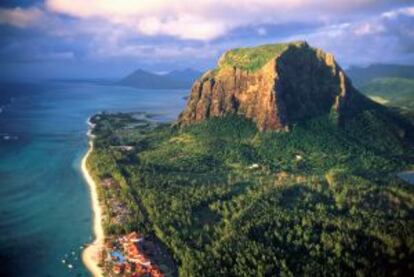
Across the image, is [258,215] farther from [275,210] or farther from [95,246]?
[95,246]

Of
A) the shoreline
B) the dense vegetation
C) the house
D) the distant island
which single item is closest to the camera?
the dense vegetation

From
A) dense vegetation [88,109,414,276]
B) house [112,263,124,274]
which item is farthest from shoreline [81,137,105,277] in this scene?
dense vegetation [88,109,414,276]

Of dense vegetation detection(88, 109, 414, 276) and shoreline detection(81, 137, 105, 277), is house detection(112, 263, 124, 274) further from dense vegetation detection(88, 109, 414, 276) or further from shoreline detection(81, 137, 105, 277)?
dense vegetation detection(88, 109, 414, 276)

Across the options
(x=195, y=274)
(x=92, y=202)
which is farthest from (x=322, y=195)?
(x=92, y=202)

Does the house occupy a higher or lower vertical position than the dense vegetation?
lower

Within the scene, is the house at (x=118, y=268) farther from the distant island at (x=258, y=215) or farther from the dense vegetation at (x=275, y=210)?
the dense vegetation at (x=275, y=210)

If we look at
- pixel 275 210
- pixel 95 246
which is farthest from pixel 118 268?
pixel 275 210

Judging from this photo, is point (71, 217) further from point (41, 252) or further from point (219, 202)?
point (219, 202)

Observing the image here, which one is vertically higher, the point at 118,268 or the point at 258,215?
the point at 258,215

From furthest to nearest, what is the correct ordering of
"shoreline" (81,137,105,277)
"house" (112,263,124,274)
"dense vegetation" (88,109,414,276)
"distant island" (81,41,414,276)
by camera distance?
1. "shoreline" (81,137,105,277)
2. "house" (112,263,124,274)
3. "distant island" (81,41,414,276)
4. "dense vegetation" (88,109,414,276)
